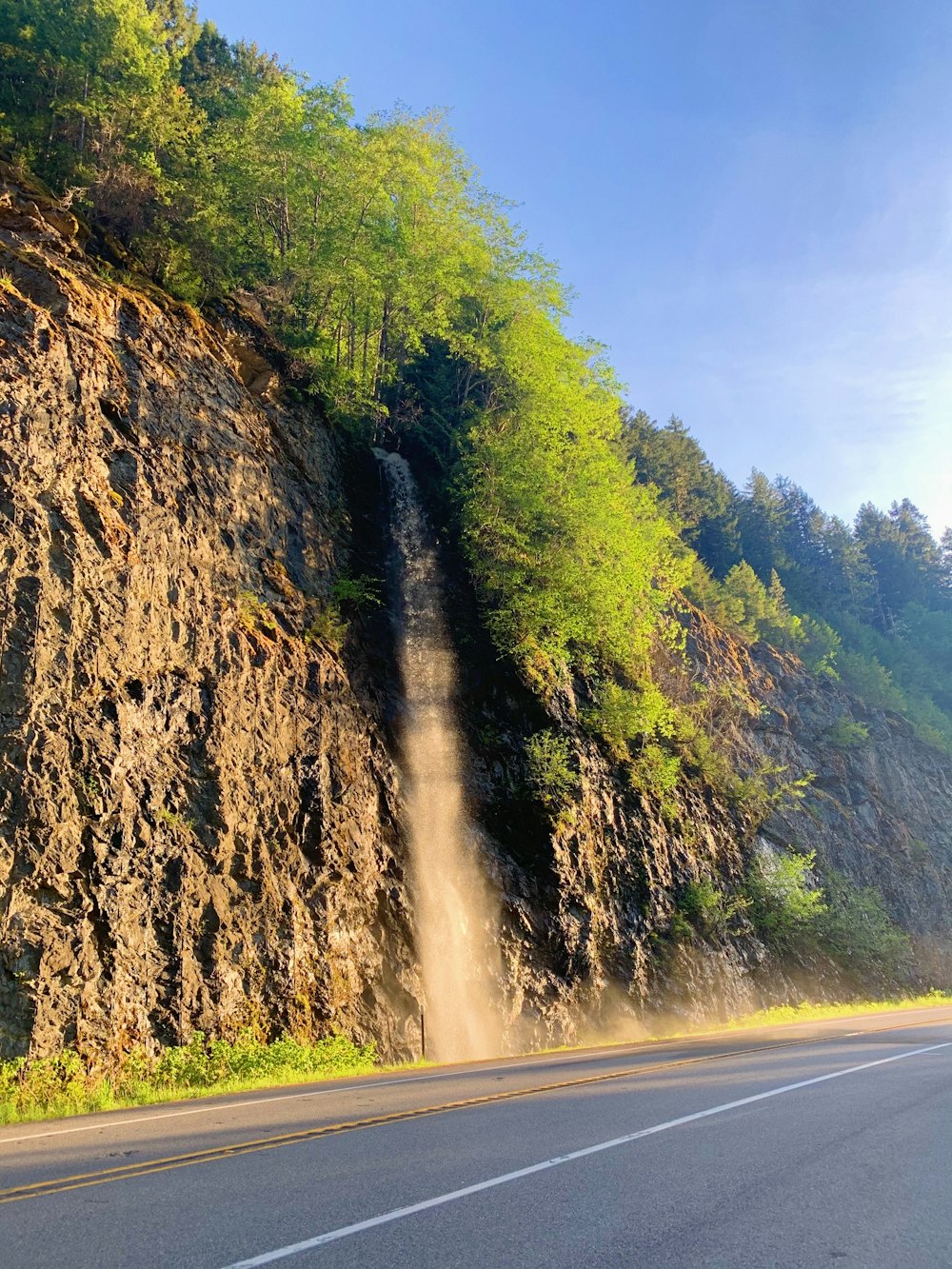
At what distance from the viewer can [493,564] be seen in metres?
23.6

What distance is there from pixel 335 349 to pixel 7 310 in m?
11.7

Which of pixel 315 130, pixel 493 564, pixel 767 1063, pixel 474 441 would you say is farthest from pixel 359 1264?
pixel 315 130

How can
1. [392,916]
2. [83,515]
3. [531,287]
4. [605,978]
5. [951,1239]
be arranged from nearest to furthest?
[951,1239], [83,515], [392,916], [605,978], [531,287]

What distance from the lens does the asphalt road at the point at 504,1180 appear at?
13.7ft

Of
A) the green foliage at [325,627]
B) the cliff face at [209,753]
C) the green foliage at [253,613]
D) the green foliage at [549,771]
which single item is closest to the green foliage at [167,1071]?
the cliff face at [209,753]

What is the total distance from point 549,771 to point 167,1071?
37.3ft

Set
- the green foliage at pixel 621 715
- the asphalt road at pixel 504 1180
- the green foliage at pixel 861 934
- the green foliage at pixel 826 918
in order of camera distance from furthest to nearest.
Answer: the green foliage at pixel 861 934
the green foliage at pixel 826 918
the green foliage at pixel 621 715
the asphalt road at pixel 504 1180

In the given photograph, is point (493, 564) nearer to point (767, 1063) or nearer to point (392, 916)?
point (392, 916)

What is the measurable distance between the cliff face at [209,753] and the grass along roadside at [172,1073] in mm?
311

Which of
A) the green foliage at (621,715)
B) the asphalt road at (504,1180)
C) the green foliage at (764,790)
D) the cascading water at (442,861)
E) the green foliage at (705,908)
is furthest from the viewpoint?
the green foliage at (764,790)

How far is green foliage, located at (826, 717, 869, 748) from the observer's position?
41.1 meters

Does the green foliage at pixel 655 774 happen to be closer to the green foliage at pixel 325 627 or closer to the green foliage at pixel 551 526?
the green foliage at pixel 551 526

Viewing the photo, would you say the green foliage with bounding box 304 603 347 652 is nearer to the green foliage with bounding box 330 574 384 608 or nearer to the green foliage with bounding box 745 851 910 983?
the green foliage with bounding box 330 574 384 608

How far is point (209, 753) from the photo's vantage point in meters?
14.2
